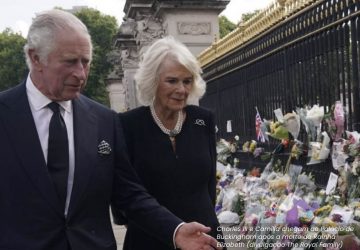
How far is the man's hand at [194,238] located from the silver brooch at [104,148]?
19.1 inches

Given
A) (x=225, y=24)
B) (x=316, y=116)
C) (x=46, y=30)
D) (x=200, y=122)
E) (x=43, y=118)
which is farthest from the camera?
(x=225, y=24)

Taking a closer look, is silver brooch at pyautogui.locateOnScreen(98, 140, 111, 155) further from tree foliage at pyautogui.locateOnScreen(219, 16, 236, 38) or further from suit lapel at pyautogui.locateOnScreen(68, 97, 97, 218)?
tree foliage at pyautogui.locateOnScreen(219, 16, 236, 38)

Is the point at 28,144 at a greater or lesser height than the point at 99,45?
lesser

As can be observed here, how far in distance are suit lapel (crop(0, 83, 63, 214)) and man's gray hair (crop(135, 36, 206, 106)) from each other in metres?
0.83

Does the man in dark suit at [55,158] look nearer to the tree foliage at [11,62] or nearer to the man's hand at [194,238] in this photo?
the man's hand at [194,238]

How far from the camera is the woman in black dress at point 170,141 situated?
8.64ft

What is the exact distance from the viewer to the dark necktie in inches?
79.4

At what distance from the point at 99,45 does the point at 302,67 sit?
38856mm

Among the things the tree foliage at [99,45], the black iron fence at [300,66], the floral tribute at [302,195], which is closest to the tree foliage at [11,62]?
the tree foliage at [99,45]

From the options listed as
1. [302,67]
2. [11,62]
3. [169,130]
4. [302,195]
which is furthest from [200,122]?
[11,62]

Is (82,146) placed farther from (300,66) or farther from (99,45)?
(99,45)

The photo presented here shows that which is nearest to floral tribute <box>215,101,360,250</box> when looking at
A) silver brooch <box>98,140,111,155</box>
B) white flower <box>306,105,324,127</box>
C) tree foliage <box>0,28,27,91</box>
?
white flower <box>306,105,324,127</box>

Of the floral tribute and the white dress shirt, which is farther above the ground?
the white dress shirt

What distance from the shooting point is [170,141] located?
272 cm
